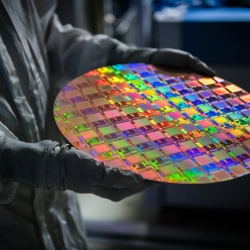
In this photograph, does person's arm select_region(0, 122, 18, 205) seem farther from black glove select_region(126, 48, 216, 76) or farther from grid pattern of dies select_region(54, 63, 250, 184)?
black glove select_region(126, 48, 216, 76)

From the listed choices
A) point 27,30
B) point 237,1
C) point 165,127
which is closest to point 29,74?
point 27,30

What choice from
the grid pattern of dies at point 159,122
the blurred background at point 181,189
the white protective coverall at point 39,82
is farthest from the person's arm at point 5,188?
the blurred background at point 181,189

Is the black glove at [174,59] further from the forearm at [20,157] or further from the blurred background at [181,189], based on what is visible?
the blurred background at [181,189]

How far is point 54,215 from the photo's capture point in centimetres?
117

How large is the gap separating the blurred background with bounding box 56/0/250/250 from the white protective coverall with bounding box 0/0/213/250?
0.70 meters

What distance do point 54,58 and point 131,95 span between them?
0.31 meters

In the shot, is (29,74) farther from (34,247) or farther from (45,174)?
(34,247)

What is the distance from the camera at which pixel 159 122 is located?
3.34 ft

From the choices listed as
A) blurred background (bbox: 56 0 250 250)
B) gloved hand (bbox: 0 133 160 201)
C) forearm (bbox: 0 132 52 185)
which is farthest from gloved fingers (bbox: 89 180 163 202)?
blurred background (bbox: 56 0 250 250)

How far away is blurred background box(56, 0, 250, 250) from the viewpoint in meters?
1.90

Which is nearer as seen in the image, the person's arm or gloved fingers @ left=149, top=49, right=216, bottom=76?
the person's arm

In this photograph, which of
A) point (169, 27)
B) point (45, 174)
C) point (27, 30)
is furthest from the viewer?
point (169, 27)

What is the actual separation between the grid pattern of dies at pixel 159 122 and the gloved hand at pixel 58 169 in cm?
3

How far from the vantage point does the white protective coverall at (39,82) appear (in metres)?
1.02
